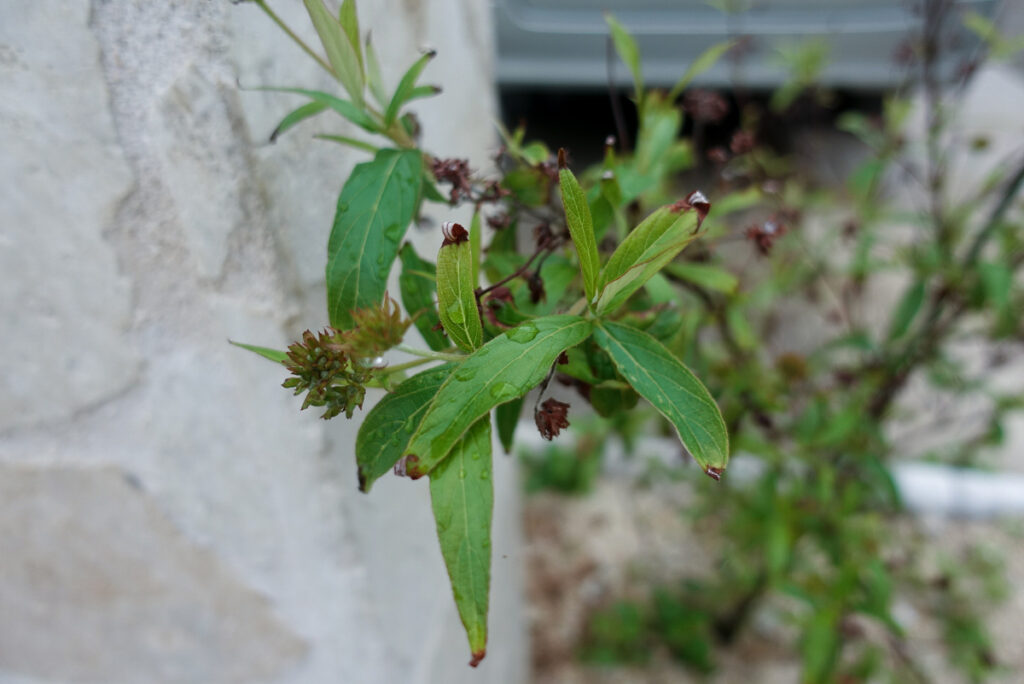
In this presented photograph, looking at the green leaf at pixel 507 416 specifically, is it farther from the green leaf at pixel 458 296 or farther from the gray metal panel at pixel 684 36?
the gray metal panel at pixel 684 36

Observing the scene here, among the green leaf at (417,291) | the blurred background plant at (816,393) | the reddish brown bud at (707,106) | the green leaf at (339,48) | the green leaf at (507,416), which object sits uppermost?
the green leaf at (339,48)

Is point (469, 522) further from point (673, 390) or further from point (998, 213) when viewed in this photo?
point (998, 213)

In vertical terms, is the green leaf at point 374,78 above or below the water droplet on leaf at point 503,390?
above

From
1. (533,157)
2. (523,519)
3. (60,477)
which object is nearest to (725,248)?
(523,519)

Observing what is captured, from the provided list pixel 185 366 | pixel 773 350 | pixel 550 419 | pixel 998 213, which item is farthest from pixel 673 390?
pixel 773 350

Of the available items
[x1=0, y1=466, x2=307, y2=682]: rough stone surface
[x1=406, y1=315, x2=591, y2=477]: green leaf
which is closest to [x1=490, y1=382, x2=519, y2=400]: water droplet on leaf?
[x1=406, y1=315, x2=591, y2=477]: green leaf

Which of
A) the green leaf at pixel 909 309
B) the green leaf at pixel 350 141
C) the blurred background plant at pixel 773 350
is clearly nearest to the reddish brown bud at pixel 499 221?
the blurred background plant at pixel 773 350
